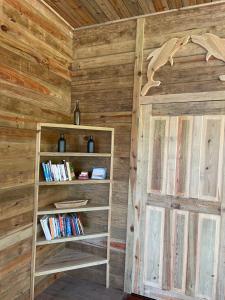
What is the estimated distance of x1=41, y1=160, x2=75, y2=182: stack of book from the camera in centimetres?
226

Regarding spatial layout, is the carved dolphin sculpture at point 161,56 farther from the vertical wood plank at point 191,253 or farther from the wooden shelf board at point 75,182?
the vertical wood plank at point 191,253

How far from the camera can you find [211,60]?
7.02 feet

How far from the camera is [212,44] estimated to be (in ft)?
6.94

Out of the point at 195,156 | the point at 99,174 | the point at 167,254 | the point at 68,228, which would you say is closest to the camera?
the point at 195,156

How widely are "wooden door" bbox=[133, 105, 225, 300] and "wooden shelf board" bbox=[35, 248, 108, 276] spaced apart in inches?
17.6

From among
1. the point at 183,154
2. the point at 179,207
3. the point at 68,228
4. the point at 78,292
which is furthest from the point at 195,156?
the point at 78,292

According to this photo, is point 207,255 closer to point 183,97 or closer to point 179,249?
point 179,249

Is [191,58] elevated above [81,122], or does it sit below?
above

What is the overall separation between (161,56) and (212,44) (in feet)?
1.50

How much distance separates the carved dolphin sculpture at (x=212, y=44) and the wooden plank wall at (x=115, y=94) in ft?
2.16

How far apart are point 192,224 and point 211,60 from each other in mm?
1497

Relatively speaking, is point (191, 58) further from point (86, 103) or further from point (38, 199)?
point (38, 199)

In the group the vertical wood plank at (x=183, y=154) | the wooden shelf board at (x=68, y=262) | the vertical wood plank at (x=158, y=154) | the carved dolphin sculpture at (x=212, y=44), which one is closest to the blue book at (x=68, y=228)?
the wooden shelf board at (x=68, y=262)

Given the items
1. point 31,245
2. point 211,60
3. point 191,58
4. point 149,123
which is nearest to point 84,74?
point 149,123
